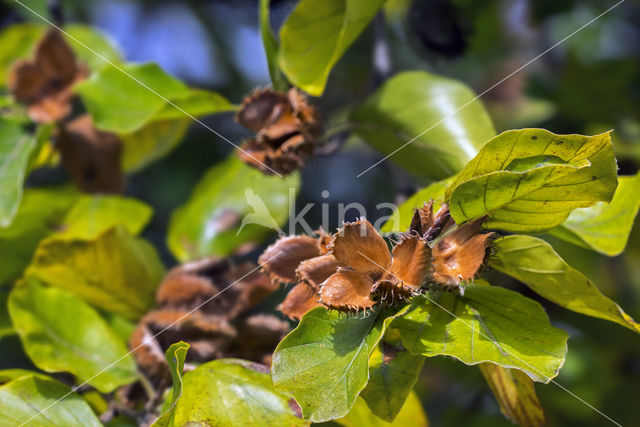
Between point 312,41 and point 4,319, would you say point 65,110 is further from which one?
point 312,41

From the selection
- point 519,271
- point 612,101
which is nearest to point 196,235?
point 519,271

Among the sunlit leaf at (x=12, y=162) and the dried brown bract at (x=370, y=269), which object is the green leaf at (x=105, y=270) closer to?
Answer: the sunlit leaf at (x=12, y=162)

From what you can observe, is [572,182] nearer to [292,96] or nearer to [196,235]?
[292,96]

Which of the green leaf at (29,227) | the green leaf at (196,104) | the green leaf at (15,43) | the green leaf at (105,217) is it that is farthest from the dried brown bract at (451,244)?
the green leaf at (15,43)

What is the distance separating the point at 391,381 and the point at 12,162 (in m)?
Result: 0.91

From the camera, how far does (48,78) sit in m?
1.38

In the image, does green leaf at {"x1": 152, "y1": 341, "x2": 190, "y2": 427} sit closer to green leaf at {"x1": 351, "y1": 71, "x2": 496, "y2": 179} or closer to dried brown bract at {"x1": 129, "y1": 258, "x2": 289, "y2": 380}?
dried brown bract at {"x1": 129, "y1": 258, "x2": 289, "y2": 380}

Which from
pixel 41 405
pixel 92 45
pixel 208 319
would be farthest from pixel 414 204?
pixel 92 45

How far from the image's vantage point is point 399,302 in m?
0.71

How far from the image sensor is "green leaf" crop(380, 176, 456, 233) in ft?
2.56

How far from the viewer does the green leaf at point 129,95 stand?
1.15m

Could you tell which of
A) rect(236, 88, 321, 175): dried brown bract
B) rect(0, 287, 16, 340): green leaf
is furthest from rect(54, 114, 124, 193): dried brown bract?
rect(236, 88, 321, 175): dried brown bract

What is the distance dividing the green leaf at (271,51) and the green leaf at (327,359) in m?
0.48

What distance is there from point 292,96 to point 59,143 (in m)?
0.68
